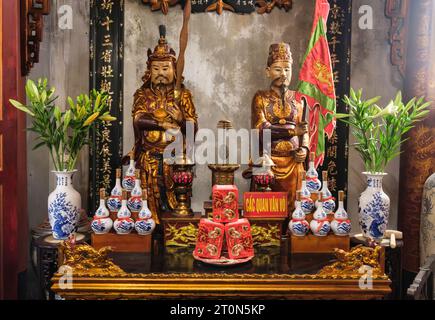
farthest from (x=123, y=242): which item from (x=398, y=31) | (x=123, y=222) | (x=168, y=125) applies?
(x=398, y=31)

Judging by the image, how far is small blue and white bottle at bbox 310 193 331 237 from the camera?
2773mm

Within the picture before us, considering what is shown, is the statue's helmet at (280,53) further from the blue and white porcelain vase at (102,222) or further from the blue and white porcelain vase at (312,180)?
the blue and white porcelain vase at (102,222)

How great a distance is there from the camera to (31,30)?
10.4 feet

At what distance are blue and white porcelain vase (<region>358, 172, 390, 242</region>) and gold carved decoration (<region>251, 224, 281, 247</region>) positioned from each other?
551 mm

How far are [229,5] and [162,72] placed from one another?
0.95 meters

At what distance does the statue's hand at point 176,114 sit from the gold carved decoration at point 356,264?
1.57 metres

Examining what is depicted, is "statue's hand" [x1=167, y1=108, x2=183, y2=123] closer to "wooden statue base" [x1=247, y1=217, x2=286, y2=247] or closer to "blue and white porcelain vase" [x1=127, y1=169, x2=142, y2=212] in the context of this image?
"blue and white porcelain vase" [x1=127, y1=169, x2=142, y2=212]

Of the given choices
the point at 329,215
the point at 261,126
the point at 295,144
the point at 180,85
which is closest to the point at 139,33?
the point at 180,85

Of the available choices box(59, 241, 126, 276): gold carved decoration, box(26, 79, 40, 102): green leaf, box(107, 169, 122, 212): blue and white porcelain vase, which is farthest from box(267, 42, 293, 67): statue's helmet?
box(59, 241, 126, 276): gold carved decoration

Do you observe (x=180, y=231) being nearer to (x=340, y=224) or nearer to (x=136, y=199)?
(x=136, y=199)

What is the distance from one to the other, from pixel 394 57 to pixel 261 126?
125 cm

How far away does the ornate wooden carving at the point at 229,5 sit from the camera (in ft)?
12.7

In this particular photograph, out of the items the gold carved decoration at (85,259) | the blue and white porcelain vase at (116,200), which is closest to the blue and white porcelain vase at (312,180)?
the blue and white porcelain vase at (116,200)

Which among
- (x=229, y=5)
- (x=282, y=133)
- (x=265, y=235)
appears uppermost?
(x=229, y=5)
